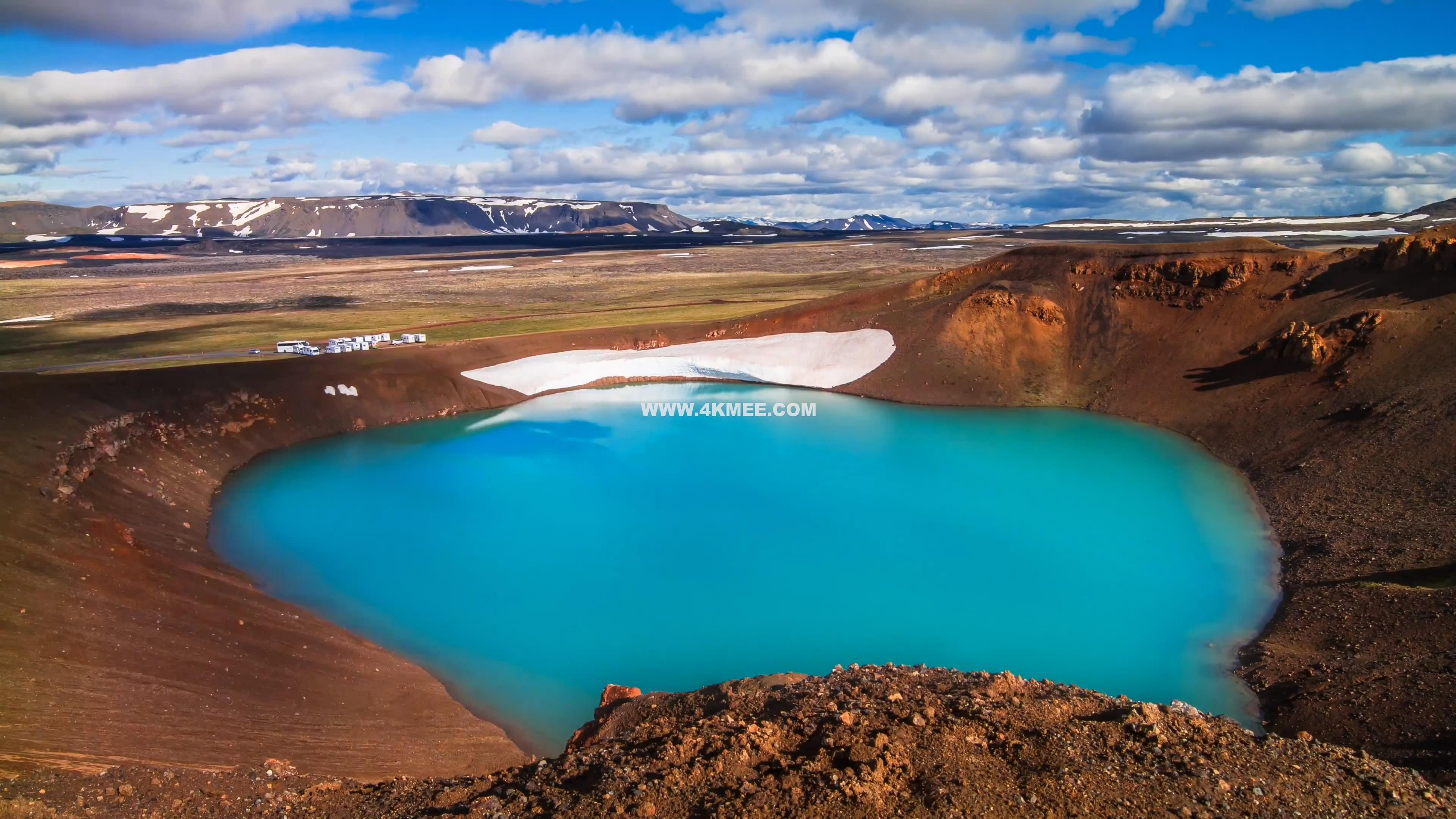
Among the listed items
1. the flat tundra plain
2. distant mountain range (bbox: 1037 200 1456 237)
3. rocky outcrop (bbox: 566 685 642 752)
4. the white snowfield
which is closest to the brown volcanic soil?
the white snowfield

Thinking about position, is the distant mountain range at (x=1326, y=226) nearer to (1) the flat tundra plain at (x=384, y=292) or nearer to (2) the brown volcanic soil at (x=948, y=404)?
(1) the flat tundra plain at (x=384, y=292)

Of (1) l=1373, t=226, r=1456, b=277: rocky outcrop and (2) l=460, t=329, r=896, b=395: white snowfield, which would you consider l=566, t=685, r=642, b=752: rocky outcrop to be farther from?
Answer: (1) l=1373, t=226, r=1456, b=277: rocky outcrop

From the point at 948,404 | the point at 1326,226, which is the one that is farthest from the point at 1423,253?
the point at 1326,226

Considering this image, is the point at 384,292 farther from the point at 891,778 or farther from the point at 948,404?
the point at 891,778

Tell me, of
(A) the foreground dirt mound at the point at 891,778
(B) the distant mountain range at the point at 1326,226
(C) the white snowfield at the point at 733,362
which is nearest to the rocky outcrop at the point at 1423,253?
(C) the white snowfield at the point at 733,362

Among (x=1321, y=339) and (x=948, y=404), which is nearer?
(x=1321, y=339)

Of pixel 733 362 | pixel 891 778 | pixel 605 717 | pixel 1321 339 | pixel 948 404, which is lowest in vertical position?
pixel 605 717
